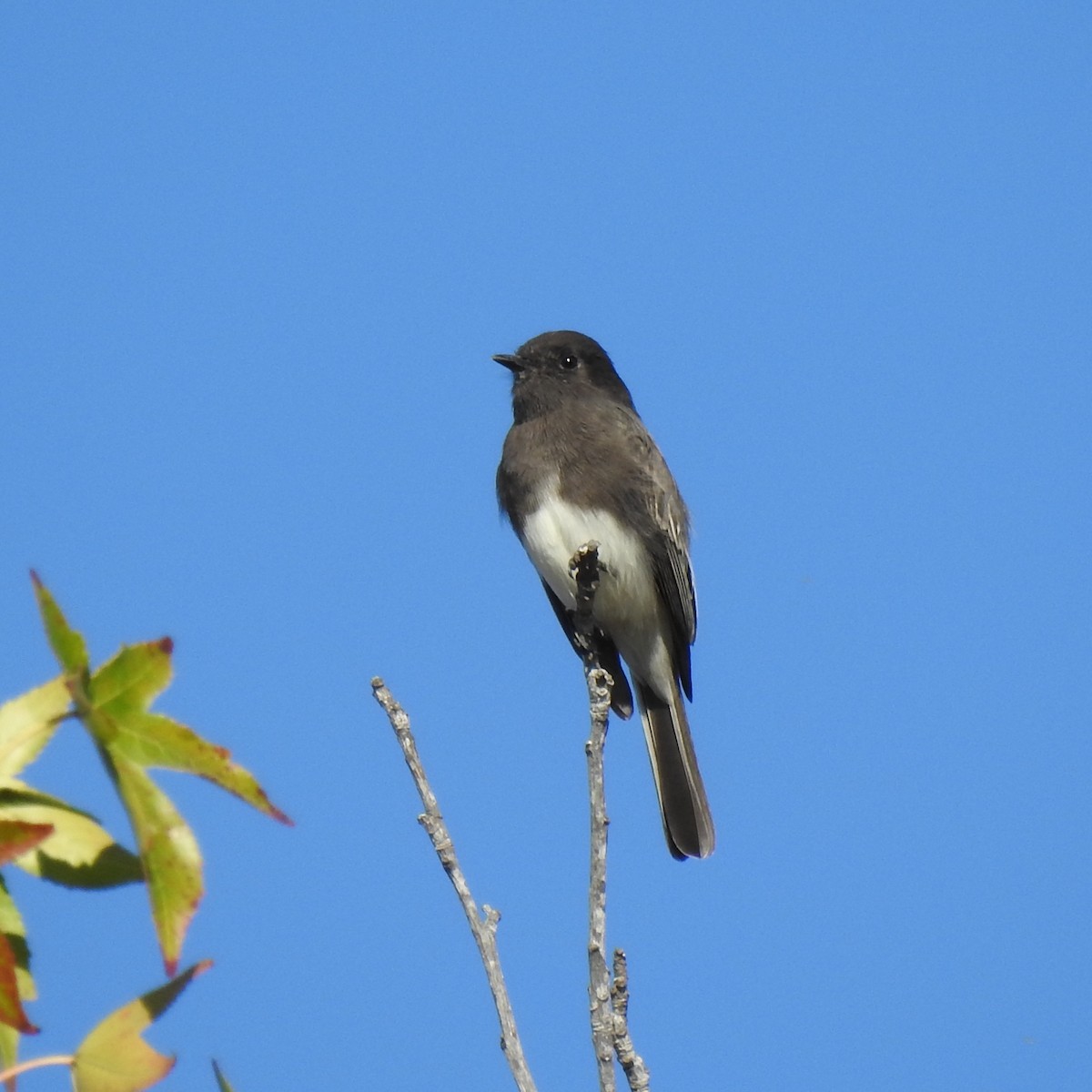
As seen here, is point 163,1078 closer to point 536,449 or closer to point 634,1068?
point 634,1068

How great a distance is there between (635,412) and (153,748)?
5.94m

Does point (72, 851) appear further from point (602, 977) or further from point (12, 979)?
point (602, 977)

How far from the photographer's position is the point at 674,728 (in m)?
6.81

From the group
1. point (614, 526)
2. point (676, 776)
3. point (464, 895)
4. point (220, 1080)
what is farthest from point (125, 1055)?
point (676, 776)

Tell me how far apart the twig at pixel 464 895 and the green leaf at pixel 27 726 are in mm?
1277

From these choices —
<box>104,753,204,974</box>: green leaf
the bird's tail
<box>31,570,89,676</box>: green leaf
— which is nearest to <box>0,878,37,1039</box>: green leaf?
<box>104,753,204,974</box>: green leaf

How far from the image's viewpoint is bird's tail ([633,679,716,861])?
6.39m

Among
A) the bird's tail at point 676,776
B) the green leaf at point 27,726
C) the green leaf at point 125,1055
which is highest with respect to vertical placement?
the bird's tail at point 676,776

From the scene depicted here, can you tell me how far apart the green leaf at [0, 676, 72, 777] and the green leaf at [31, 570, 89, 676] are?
53 millimetres

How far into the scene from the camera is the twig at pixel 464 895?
7.64 feet

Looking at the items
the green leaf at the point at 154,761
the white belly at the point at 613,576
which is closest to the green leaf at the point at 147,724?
the green leaf at the point at 154,761

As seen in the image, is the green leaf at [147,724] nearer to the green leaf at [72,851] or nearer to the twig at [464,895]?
the green leaf at [72,851]

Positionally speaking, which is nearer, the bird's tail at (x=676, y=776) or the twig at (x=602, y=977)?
the twig at (x=602, y=977)

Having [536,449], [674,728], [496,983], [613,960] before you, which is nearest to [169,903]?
[496,983]
